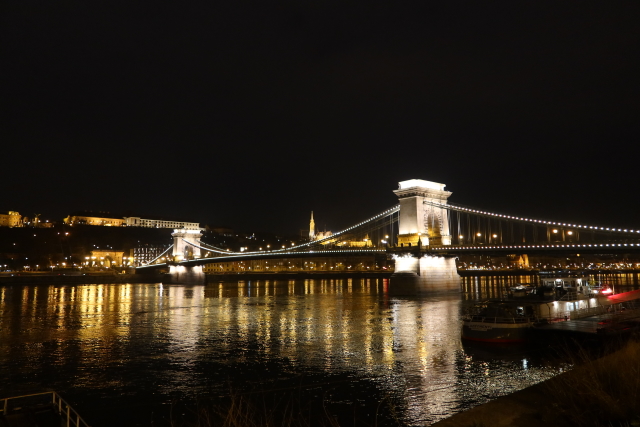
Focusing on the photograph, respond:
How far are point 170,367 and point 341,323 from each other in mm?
12835

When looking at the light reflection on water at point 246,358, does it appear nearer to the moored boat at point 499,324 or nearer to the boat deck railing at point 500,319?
the moored boat at point 499,324

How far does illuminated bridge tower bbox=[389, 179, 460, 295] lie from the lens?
156 feet

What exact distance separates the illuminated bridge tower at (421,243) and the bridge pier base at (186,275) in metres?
44.4

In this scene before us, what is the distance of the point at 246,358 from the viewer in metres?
18.2

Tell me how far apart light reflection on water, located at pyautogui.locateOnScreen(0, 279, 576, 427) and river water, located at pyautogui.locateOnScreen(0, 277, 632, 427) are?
0.16ft

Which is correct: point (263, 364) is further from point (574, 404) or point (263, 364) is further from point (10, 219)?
point (10, 219)

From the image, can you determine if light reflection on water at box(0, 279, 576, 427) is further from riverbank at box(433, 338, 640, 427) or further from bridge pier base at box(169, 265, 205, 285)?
bridge pier base at box(169, 265, 205, 285)

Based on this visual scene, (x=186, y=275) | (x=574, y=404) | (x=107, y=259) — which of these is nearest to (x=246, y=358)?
(x=574, y=404)

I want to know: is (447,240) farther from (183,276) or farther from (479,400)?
(183,276)

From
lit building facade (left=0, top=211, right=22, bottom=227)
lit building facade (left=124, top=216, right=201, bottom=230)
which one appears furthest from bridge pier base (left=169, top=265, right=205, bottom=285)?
lit building facade (left=0, top=211, right=22, bottom=227)

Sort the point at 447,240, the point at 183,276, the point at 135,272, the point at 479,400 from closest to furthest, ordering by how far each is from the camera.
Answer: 1. the point at 479,400
2. the point at 447,240
3. the point at 183,276
4. the point at 135,272

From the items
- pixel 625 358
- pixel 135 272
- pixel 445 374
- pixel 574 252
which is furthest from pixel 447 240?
pixel 135 272

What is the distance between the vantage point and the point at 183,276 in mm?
87625

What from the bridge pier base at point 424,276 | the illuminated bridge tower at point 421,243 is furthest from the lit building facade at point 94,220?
the bridge pier base at point 424,276
